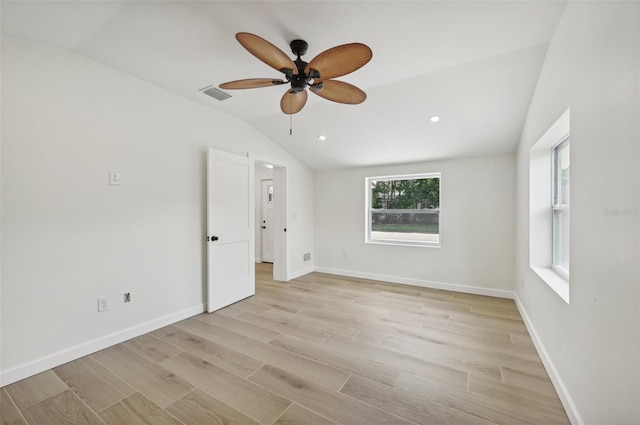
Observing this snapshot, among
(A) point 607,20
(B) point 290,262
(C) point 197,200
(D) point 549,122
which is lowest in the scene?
(B) point 290,262

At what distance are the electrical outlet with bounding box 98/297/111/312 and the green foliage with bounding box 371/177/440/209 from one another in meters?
4.11

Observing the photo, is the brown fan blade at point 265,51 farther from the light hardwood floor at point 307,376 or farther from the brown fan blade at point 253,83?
the light hardwood floor at point 307,376

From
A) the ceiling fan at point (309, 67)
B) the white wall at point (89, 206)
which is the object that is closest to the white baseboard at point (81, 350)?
the white wall at point (89, 206)

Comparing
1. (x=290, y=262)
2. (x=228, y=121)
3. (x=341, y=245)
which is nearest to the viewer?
(x=228, y=121)

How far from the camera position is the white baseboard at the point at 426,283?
3.86m

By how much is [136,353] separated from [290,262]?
2.75 metres

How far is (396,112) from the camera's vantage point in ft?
10.5

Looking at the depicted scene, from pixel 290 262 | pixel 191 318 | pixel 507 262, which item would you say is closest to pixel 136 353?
pixel 191 318

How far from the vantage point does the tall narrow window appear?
2316mm

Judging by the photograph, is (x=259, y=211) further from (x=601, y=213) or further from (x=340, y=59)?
(x=601, y=213)

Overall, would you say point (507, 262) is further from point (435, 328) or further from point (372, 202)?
point (372, 202)

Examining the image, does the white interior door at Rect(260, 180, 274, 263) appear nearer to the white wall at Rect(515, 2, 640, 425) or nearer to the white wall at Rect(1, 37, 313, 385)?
the white wall at Rect(1, 37, 313, 385)

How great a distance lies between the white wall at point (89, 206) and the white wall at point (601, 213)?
3458 millimetres

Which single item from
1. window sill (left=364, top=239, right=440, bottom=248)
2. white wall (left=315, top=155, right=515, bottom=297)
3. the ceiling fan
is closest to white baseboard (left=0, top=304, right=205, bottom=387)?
the ceiling fan
